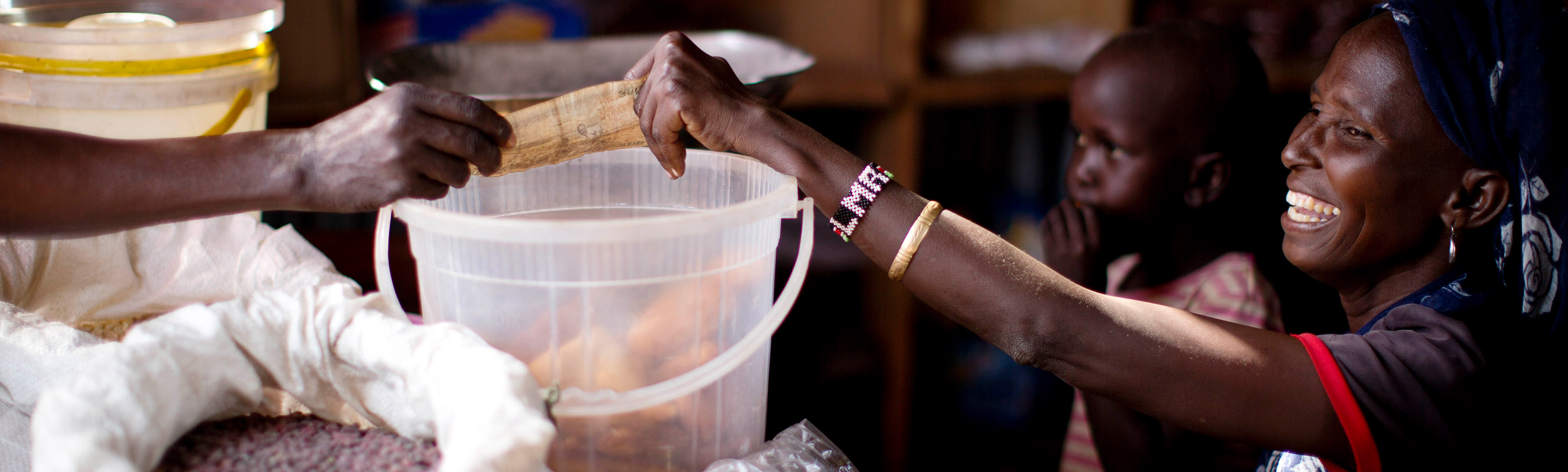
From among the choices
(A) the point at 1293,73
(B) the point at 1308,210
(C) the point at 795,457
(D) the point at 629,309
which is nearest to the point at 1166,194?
(B) the point at 1308,210

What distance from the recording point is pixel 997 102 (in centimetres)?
188

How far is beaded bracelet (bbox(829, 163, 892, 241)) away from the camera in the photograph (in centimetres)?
78

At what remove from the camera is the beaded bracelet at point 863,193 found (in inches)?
30.5

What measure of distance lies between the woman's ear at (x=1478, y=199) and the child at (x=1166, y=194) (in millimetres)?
416

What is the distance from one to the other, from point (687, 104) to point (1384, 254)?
69 cm

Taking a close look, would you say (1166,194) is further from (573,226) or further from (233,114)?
(233,114)

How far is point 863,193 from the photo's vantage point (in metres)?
0.78

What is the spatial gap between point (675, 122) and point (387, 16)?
48.9 inches

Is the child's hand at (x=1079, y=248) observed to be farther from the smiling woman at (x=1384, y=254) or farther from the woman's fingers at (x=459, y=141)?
the woman's fingers at (x=459, y=141)

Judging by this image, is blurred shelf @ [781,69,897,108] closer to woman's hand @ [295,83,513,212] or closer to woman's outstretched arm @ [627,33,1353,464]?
woman's outstretched arm @ [627,33,1353,464]

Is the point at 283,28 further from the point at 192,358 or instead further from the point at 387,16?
the point at 192,358

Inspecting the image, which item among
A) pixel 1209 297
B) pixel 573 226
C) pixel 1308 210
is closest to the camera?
pixel 573 226

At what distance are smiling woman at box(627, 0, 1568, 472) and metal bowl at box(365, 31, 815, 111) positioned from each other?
476 millimetres

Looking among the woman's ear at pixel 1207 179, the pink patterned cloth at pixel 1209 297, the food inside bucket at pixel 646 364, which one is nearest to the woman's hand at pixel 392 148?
the food inside bucket at pixel 646 364
